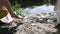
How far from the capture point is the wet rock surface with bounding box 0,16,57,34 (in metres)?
4.01

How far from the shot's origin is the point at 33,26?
4242 mm

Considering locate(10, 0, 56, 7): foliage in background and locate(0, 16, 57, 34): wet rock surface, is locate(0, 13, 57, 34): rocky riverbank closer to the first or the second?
locate(0, 16, 57, 34): wet rock surface

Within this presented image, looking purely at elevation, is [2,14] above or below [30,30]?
above

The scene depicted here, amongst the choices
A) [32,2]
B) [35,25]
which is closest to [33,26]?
[35,25]

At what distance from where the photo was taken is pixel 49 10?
5387mm

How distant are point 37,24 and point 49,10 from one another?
44.4 inches

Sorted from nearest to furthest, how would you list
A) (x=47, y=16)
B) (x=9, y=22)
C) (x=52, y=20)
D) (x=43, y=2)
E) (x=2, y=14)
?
(x=2, y=14) → (x=9, y=22) → (x=52, y=20) → (x=47, y=16) → (x=43, y=2)

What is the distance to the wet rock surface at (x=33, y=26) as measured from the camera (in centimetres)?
401

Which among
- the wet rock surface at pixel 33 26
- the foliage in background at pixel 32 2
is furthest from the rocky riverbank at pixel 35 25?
the foliage in background at pixel 32 2

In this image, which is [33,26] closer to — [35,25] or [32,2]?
[35,25]

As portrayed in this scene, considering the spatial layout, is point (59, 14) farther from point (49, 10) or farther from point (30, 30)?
point (49, 10)

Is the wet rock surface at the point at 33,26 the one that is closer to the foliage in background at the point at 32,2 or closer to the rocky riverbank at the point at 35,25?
the rocky riverbank at the point at 35,25

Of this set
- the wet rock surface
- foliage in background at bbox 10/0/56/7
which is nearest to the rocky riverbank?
the wet rock surface

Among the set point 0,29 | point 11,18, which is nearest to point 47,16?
point 11,18
